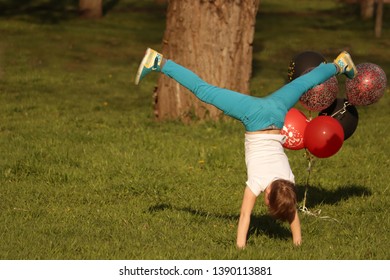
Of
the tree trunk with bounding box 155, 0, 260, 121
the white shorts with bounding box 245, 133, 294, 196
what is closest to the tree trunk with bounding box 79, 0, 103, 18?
the tree trunk with bounding box 155, 0, 260, 121

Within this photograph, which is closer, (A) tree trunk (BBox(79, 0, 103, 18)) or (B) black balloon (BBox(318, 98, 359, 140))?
(B) black balloon (BBox(318, 98, 359, 140))

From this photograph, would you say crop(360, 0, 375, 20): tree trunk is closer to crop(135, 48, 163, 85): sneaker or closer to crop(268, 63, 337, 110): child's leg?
crop(268, 63, 337, 110): child's leg

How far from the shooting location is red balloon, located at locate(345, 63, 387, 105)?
8.52 m

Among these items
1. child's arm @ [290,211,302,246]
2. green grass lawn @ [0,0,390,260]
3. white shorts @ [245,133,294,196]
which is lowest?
green grass lawn @ [0,0,390,260]

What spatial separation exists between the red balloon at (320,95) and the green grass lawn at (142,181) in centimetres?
112

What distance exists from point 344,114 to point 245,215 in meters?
2.08

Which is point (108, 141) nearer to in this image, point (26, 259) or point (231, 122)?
point (231, 122)

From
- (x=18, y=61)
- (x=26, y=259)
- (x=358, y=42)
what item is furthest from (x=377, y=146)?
(x=358, y=42)

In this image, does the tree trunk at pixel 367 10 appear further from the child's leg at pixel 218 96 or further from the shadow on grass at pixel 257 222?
the child's leg at pixel 218 96

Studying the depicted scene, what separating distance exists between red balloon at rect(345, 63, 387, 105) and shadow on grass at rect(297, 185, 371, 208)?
130 cm

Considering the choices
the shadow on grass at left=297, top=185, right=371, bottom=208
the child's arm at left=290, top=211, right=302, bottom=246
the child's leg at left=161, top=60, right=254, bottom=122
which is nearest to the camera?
the child's leg at left=161, top=60, right=254, bottom=122

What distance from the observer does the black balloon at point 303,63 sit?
829 centimetres

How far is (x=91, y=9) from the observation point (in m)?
30.7

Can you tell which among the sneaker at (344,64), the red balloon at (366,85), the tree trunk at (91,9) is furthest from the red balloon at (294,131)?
the tree trunk at (91,9)
